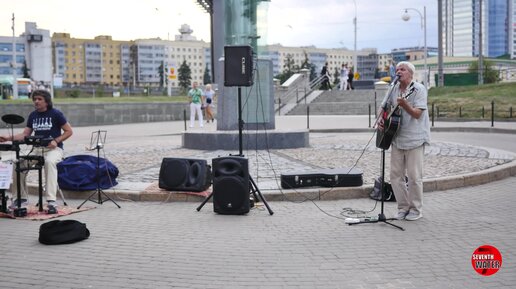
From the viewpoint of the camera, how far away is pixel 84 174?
10.2 metres

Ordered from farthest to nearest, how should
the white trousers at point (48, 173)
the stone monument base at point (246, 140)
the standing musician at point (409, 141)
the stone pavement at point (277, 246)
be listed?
the stone monument base at point (246, 140) < the white trousers at point (48, 173) < the standing musician at point (409, 141) < the stone pavement at point (277, 246)

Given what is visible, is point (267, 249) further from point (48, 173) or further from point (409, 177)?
point (48, 173)

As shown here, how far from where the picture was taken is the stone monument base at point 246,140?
1638cm

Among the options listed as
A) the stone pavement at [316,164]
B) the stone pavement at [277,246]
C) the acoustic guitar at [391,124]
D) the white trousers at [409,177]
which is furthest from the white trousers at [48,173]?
the white trousers at [409,177]

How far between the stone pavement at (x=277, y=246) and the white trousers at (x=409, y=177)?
0.30 m

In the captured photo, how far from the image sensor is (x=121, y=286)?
5.36 meters

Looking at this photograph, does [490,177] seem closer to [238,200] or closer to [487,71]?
[238,200]

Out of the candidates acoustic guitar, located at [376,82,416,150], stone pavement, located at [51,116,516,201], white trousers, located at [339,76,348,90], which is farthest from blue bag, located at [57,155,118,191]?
white trousers, located at [339,76,348,90]

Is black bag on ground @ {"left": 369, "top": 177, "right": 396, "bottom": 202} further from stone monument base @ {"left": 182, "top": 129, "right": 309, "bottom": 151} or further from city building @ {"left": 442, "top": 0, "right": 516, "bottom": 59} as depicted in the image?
city building @ {"left": 442, "top": 0, "right": 516, "bottom": 59}

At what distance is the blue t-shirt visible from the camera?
9.15 meters

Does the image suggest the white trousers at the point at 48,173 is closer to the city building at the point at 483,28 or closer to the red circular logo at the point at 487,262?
the red circular logo at the point at 487,262

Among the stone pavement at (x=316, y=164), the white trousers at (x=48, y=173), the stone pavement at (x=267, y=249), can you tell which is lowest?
the stone pavement at (x=267, y=249)

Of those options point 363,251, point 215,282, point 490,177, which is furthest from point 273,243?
point 490,177

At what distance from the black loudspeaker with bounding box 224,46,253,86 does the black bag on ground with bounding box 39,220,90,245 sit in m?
3.49
